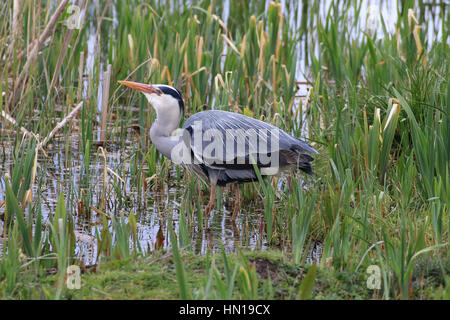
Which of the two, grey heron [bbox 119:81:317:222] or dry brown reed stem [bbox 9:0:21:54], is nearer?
grey heron [bbox 119:81:317:222]

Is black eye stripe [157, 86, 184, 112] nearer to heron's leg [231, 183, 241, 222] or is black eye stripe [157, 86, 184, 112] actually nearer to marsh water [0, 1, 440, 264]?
marsh water [0, 1, 440, 264]

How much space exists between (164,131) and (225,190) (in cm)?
83

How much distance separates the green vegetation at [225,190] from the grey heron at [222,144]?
0.20 metres

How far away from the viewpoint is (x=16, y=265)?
312cm

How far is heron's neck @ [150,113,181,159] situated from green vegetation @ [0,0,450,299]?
33 cm

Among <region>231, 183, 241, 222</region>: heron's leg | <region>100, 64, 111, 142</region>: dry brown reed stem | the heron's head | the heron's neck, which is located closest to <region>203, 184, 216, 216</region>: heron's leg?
<region>231, 183, 241, 222</region>: heron's leg

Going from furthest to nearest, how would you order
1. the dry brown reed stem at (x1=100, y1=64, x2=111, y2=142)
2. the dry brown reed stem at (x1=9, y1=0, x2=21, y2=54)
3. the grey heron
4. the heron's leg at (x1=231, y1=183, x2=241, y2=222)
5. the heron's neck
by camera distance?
the dry brown reed stem at (x1=9, y1=0, x2=21, y2=54) → the dry brown reed stem at (x1=100, y1=64, x2=111, y2=142) → the heron's neck → the heron's leg at (x1=231, y1=183, x2=241, y2=222) → the grey heron

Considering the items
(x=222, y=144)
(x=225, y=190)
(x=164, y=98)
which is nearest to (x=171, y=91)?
(x=164, y=98)

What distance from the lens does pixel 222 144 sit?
4711 millimetres

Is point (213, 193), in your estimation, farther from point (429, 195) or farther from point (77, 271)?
point (77, 271)

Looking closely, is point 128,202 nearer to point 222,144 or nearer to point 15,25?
point 222,144

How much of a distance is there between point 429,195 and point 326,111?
1.58 m

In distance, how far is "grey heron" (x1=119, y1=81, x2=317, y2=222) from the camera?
15.0 feet
